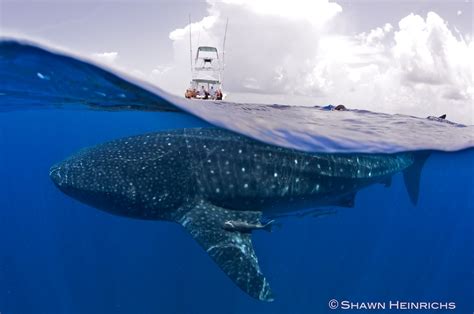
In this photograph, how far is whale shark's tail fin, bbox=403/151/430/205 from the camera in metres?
12.9

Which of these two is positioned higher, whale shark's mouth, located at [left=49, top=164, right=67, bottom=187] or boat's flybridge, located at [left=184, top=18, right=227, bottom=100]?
boat's flybridge, located at [left=184, top=18, right=227, bottom=100]

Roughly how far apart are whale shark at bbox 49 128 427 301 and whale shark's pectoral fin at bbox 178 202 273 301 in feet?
0.05

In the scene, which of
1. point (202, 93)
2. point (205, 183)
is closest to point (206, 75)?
point (202, 93)

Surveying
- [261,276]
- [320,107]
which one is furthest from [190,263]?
[261,276]

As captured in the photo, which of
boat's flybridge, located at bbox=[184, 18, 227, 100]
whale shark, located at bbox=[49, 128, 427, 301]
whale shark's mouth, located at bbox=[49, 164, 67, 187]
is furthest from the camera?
boat's flybridge, located at bbox=[184, 18, 227, 100]

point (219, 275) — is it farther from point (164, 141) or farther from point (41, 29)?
point (41, 29)

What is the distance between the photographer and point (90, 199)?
7.16 meters

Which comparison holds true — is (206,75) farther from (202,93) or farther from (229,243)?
(229,243)

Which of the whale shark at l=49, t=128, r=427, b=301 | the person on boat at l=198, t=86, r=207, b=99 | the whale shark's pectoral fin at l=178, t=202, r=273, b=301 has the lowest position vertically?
the whale shark's pectoral fin at l=178, t=202, r=273, b=301

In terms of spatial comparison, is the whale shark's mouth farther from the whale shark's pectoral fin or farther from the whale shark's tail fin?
the whale shark's tail fin

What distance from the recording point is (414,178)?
521 inches

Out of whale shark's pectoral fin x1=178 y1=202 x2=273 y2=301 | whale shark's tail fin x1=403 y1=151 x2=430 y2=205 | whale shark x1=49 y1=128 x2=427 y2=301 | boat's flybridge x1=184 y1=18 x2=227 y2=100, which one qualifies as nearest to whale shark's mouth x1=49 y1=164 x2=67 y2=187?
whale shark x1=49 y1=128 x2=427 y2=301

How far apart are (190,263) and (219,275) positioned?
1896 mm

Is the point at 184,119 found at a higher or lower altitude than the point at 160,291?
higher
